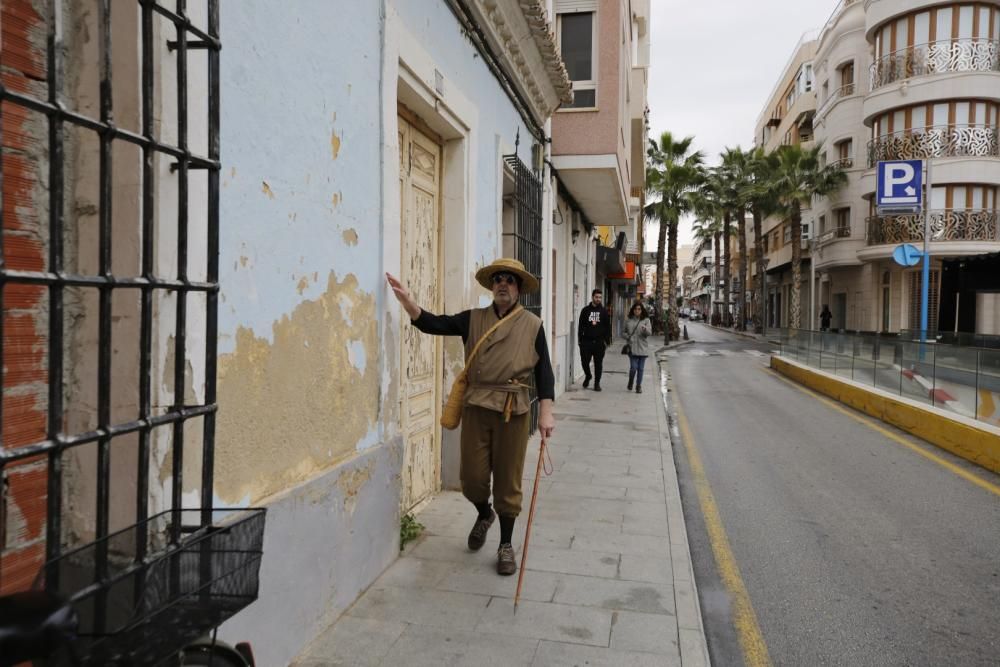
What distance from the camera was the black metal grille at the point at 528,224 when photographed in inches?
301

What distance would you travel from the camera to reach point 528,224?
830 cm

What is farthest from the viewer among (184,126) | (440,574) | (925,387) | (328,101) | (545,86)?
(925,387)

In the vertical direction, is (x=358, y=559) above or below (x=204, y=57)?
below

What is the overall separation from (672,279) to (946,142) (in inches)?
486

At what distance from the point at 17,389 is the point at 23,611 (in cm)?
99

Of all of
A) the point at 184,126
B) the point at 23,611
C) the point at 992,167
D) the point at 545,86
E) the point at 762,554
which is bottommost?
the point at 762,554

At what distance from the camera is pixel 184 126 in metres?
2.17

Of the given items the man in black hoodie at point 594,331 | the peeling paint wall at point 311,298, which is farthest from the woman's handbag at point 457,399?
the man in black hoodie at point 594,331

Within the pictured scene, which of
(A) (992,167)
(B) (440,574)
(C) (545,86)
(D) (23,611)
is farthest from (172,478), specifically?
(A) (992,167)

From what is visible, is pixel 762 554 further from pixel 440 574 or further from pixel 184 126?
pixel 184 126

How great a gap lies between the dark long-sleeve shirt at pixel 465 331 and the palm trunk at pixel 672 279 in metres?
30.3

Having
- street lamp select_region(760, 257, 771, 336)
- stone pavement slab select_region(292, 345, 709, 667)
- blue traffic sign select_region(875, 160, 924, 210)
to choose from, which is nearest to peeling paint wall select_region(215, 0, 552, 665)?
stone pavement slab select_region(292, 345, 709, 667)

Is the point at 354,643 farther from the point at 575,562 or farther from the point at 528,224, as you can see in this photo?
the point at 528,224

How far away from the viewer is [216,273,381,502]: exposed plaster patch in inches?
105
